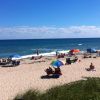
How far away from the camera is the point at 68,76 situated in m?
20.4

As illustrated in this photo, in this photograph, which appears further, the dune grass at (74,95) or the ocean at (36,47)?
the ocean at (36,47)

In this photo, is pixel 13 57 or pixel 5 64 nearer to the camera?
pixel 5 64

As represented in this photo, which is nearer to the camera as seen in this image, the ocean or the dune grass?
the dune grass

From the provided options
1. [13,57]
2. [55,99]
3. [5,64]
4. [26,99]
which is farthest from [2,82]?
[13,57]

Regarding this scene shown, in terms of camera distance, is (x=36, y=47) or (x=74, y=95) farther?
(x=36, y=47)

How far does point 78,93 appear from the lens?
1039 cm

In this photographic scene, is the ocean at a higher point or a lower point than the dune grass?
lower

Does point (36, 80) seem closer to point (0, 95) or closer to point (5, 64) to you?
point (0, 95)

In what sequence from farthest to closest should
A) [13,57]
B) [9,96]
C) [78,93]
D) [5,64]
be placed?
[13,57] < [5,64] < [9,96] < [78,93]

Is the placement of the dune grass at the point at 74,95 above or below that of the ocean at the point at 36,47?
above

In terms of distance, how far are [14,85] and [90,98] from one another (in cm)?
876

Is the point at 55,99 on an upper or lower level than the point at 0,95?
upper

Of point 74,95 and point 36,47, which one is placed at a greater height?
point 74,95

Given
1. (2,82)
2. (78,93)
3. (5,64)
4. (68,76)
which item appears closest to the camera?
(78,93)
